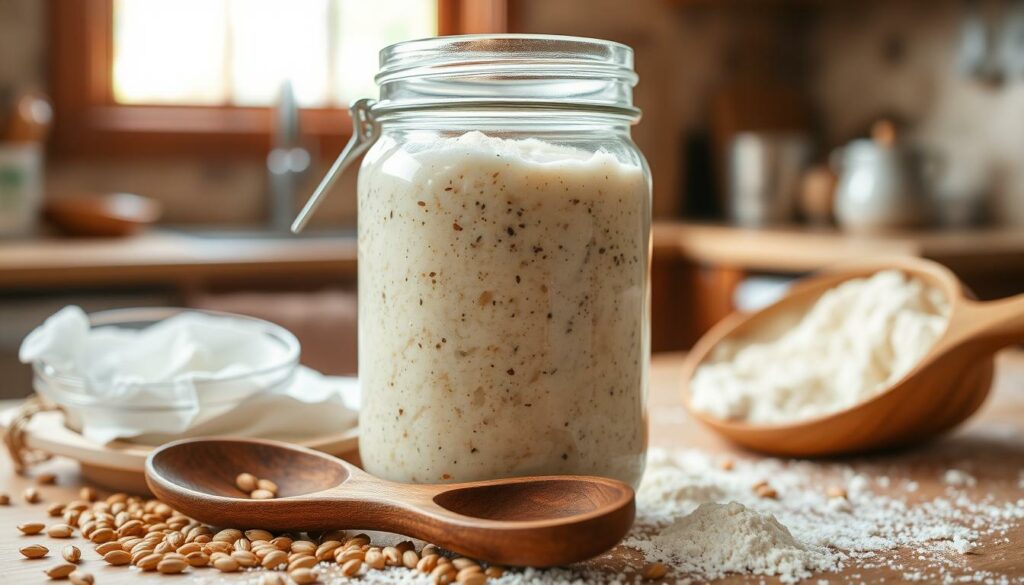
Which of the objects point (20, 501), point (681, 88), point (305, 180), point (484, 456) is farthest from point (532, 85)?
point (681, 88)

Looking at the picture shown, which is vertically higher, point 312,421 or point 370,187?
point 370,187

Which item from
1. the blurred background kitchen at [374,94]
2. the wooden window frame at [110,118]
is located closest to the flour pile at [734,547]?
the blurred background kitchen at [374,94]

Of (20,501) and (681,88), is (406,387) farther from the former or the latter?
(681,88)

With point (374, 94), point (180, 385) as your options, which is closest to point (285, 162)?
point (374, 94)

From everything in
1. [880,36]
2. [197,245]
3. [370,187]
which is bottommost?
[197,245]

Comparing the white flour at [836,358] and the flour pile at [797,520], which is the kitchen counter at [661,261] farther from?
the flour pile at [797,520]

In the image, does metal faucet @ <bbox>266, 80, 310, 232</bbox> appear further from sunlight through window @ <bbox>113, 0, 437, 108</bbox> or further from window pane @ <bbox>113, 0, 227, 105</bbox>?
window pane @ <bbox>113, 0, 227, 105</bbox>
